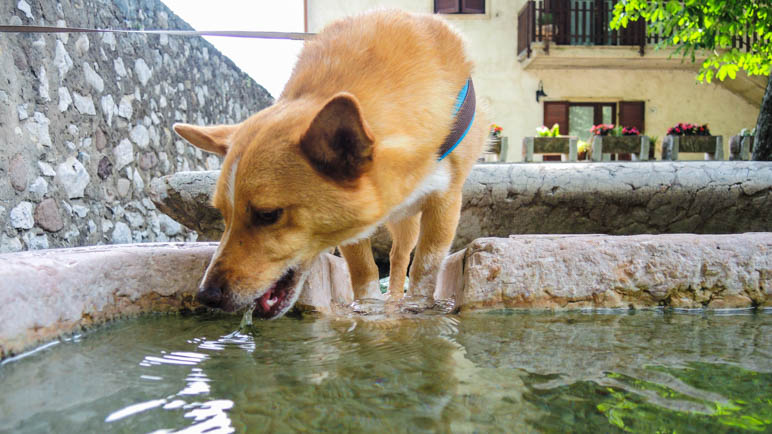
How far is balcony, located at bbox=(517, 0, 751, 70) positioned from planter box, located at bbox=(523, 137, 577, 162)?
4371mm

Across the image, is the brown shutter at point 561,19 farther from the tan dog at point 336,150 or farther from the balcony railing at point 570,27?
the tan dog at point 336,150

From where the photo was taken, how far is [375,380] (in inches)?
50.6

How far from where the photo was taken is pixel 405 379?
1293 mm

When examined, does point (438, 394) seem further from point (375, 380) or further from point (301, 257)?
point (301, 257)

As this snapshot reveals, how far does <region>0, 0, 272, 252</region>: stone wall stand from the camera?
368cm

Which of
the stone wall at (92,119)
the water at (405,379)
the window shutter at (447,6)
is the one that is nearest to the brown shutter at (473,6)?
the window shutter at (447,6)

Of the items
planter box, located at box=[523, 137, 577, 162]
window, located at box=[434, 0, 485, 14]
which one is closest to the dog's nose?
planter box, located at box=[523, 137, 577, 162]

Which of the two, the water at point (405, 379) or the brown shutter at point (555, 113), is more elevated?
the brown shutter at point (555, 113)

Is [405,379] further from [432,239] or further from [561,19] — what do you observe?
[561,19]

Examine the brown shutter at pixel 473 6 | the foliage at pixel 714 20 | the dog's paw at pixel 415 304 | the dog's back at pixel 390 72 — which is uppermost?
the brown shutter at pixel 473 6

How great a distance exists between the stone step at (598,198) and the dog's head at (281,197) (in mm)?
2767

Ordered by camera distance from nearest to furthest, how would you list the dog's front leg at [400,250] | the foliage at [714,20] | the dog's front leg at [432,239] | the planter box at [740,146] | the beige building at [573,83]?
the dog's front leg at [432,239]
the dog's front leg at [400,250]
the foliage at [714,20]
the planter box at [740,146]
the beige building at [573,83]

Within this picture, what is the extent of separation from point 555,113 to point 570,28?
2.49m

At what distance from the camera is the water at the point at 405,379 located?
1.04 meters
